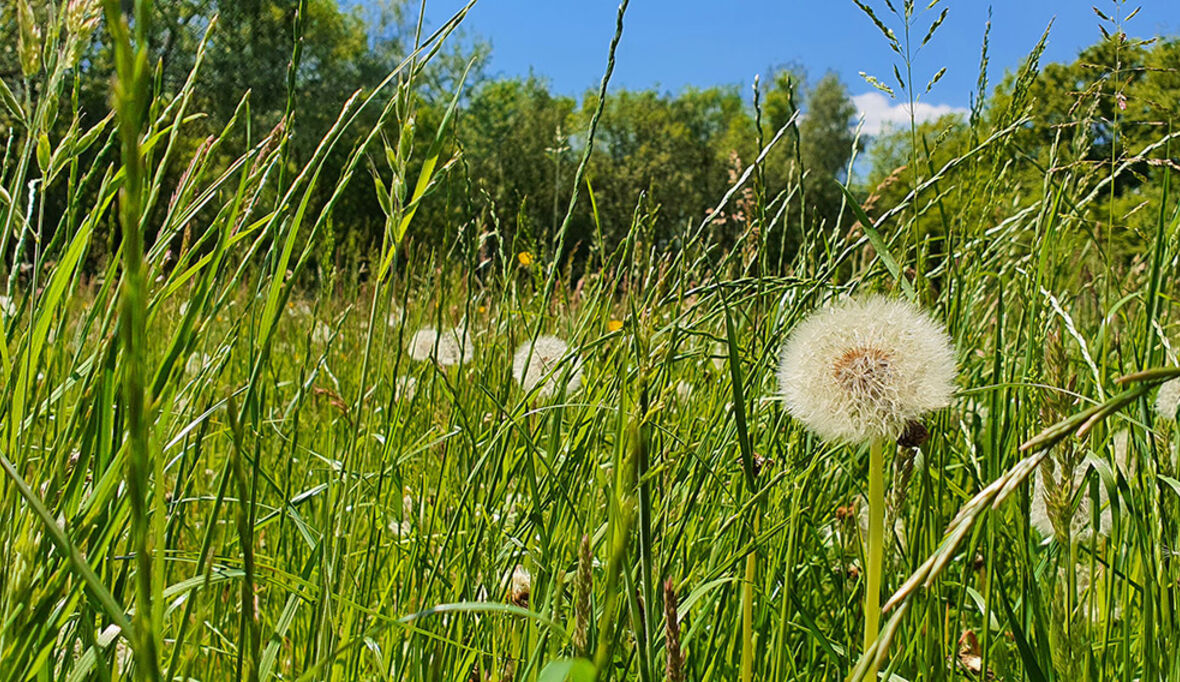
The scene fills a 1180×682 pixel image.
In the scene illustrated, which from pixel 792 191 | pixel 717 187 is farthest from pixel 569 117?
pixel 792 191

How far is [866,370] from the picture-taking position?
730 millimetres

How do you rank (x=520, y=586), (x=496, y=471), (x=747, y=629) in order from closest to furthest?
(x=747, y=629)
(x=496, y=471)
(x=520, y=586)

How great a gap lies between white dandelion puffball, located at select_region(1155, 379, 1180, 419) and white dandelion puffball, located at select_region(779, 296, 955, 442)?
71cm

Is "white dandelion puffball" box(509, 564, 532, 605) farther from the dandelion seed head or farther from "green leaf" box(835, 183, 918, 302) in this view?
"green leaf" box(835, 183, 918, 302)

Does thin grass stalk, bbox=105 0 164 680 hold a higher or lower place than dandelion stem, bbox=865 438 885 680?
higher

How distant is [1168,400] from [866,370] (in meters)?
0.82

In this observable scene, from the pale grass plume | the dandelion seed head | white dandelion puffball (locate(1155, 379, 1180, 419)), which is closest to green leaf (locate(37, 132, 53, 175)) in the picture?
the dandelion seed head

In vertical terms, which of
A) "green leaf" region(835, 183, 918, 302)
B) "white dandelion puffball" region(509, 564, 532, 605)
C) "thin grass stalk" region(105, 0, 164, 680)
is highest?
"green leaf" region(835, 183, 918, 302)

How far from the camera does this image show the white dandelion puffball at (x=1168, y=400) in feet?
4.08

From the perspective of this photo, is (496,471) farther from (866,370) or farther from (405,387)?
(866,370)

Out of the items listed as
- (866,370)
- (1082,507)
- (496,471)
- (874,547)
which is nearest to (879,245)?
(866,370)

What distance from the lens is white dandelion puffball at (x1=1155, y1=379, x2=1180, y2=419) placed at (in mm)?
1244

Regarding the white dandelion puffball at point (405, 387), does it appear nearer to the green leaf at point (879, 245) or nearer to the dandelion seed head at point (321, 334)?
the dandelion seed head at point (321, 334)

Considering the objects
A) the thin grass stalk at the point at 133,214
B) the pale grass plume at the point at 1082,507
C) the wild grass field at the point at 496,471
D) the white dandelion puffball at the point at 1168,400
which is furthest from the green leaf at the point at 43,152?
the white dandelion puffball at the point at 1168,400
